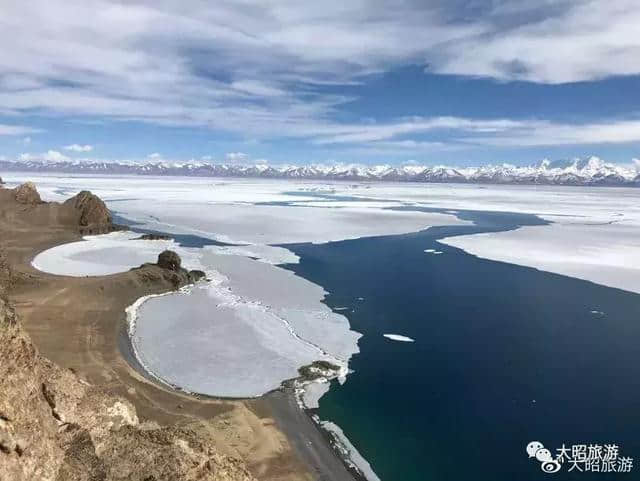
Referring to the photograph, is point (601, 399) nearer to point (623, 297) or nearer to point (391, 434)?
point (391, 434)

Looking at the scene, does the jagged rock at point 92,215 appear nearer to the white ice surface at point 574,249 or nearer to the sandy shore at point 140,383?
the sandy shore at point 140,383

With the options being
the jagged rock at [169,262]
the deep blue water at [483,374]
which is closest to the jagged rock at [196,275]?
the jagged rock at [169,262]

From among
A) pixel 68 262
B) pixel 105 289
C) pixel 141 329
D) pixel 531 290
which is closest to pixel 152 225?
pixel 68 262

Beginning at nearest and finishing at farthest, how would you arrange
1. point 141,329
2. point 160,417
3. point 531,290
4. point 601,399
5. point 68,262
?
point 160,417, point 601,399, point 141,329, point 531,290, point 68,262

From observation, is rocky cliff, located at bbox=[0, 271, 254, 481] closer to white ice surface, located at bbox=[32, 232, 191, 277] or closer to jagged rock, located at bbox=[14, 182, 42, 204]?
white ice surface, located at bbox=[32, 232, 191, 277]

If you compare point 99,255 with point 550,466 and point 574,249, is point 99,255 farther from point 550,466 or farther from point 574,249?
point 574,249
